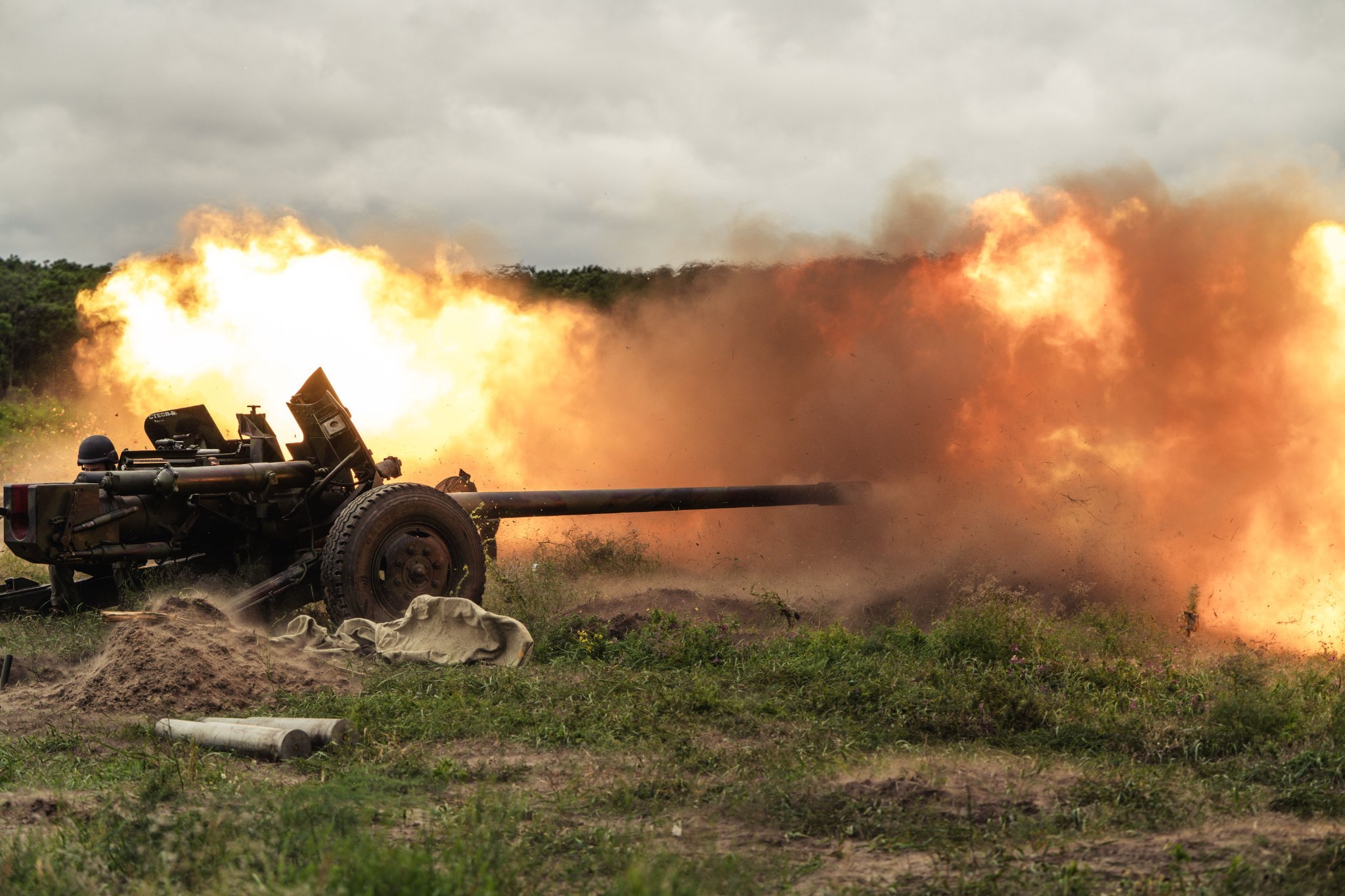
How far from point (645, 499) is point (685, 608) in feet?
10.3

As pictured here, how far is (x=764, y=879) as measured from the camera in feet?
16.3

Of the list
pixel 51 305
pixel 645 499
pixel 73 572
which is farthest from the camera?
pixel 51 305

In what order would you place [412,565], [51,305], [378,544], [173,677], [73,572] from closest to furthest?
1. [173,677]
2. [378,544]
3. [412,565]
4. [73,572]
5. [51,305]

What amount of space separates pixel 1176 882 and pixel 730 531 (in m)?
14.3

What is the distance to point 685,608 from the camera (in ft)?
40.5

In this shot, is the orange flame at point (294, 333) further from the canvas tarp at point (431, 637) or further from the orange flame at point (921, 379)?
the canvas tarp at point (431, 637)

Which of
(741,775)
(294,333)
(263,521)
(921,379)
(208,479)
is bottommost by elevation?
(741,775)

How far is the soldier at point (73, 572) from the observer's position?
37.0 ft

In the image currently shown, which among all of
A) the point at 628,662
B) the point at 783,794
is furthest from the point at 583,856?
the point at 628,662

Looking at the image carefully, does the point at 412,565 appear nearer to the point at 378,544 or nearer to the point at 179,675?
the point at 378,544

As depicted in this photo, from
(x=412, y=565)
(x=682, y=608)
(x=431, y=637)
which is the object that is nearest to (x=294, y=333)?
(x=412, y=565)

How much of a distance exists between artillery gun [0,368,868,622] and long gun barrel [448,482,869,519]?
0.94 metres

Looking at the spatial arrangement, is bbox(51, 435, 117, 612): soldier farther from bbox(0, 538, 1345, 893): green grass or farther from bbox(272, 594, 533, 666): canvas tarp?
bbox(272, 594, 533, 666): canvas tarp

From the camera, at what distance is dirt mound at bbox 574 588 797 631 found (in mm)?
11525
